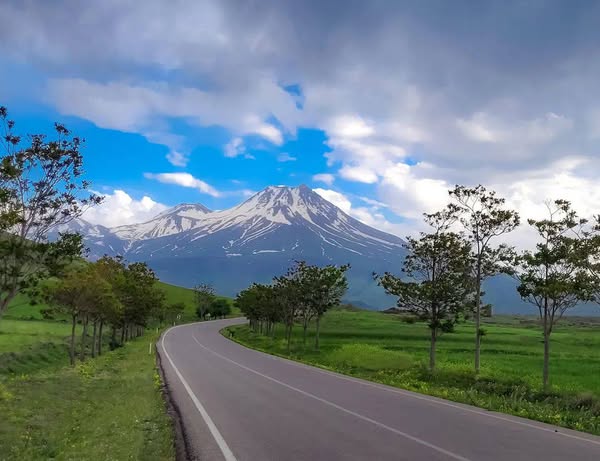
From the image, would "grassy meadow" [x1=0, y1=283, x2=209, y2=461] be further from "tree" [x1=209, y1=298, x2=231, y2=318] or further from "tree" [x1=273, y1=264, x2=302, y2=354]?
"tree" [x1=209, y1=298, x2=231, y2=318]

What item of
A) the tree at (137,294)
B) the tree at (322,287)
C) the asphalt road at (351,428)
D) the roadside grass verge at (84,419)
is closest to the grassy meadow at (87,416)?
the roadside grass verge at (84,419)

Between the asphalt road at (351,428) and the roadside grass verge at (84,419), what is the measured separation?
2.72 ft

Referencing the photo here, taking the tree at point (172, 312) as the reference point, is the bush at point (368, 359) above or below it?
above

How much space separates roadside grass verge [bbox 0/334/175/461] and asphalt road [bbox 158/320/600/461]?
0.83 m

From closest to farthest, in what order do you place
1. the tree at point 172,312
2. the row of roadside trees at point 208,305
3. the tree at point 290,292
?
the tree at point 290,292
the tree at point 172,312
the row of roadside trees at point 208,305

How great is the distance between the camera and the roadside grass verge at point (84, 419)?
416 inches

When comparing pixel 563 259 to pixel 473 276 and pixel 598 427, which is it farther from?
pixel 598 427

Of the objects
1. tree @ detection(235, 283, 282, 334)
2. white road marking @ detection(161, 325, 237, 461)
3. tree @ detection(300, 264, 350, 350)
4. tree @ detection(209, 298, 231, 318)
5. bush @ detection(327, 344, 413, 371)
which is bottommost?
tree @ detection(209, 298, 231, 318)

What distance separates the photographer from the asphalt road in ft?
32.7

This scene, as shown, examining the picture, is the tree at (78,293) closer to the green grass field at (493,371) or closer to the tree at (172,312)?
the green grass field at (493,371)

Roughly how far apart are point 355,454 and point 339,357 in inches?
1123

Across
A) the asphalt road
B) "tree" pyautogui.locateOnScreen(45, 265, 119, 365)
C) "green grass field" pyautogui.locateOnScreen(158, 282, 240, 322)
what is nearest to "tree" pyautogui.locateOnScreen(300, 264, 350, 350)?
"tree" pyautogui.locateOnScreen(45, 265, 119, 365)

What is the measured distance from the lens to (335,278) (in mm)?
49719

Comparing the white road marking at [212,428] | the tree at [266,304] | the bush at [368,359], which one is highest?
the tree at [266,304]
